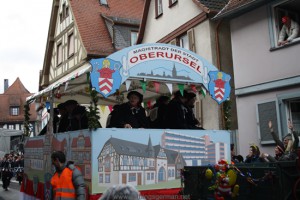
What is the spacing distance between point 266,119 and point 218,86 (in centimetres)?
517

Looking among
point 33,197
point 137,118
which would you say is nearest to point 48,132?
point 33,197

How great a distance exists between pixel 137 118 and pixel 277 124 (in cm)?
575

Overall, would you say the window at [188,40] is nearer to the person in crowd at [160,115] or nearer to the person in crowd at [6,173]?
the person in crowd at [160,115]

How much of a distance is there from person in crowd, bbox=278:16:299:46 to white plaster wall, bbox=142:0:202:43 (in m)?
4.64

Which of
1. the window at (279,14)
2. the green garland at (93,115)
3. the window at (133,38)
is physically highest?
the window at (133,38)

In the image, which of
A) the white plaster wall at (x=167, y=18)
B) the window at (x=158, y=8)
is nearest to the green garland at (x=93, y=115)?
→ the white plaster wall at (x=167, y=18)

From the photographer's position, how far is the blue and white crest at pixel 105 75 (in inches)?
233

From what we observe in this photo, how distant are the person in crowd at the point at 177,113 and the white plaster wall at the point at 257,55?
480 centimetres

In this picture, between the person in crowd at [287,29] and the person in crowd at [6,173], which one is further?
the person in crowd at [6,173]

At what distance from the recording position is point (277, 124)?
11414mm

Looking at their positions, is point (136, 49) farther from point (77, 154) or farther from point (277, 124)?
point (277, 124)

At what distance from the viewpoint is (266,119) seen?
38.9 ft

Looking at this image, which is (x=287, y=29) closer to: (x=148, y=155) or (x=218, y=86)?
(x=218, y=86)

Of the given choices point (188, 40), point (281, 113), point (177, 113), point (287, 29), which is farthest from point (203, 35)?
point (177, 113)
